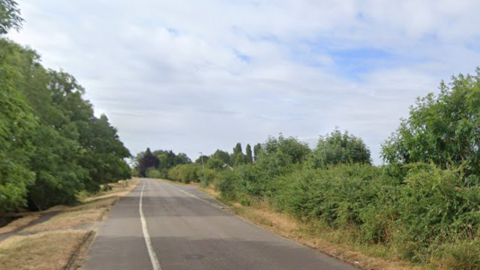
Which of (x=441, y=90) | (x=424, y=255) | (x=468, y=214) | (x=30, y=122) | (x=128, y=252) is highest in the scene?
(x=441, y=90)

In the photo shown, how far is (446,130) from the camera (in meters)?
9.30

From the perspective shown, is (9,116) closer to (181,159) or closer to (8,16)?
(8,16)

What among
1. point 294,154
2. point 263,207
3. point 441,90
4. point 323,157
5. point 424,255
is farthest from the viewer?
point 294,154

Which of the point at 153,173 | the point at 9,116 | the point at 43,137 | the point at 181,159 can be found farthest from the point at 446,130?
the point at 181,159

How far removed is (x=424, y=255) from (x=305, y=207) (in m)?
6.84

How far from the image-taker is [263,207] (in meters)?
23.2

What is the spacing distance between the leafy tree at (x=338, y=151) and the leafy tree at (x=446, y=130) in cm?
839

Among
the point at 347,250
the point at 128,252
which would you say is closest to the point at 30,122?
the point at 128,252

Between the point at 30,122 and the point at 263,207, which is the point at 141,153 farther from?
the point at 30,122

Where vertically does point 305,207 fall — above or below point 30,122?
below

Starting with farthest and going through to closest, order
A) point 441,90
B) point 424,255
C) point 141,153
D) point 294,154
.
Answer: point 141,153 < point 294,154 < point 441,90 < point 424,255

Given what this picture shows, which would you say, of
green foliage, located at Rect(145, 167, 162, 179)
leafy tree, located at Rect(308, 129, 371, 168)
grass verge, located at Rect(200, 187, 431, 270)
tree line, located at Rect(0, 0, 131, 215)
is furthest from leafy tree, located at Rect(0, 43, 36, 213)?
green foliage, located at Rect(145, 167, 162, 179)

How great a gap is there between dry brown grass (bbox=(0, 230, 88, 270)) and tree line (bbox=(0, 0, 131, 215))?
4.73 ft

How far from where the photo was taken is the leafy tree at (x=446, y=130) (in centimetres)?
873
